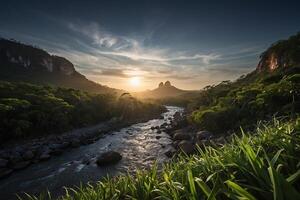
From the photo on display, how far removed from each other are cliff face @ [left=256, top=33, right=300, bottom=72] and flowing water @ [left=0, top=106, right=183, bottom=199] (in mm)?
34446

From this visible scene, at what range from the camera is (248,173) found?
2.26 metres

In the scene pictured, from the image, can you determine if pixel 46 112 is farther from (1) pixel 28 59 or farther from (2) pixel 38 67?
(1) pixel 28 59

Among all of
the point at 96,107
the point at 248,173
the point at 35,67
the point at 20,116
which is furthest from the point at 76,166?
the point at 35,67

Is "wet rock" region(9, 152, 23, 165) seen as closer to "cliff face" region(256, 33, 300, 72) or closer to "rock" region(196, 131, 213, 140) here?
"rock" region(196, 131, 213, 140)

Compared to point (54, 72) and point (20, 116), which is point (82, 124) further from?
point (54, 72)

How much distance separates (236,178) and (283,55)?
58.6 m

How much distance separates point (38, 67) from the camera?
10869 cm

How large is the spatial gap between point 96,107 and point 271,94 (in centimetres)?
2916

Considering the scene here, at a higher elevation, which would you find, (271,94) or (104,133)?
(271,94)

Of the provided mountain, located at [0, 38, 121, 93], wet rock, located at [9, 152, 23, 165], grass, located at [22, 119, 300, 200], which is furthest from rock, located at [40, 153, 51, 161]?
mountain, located at [0, 38, 121, 93]

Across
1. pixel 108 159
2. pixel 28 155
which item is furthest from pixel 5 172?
pixel 108 159

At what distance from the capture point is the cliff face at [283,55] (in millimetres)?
44969

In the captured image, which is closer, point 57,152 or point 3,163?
point 3,163

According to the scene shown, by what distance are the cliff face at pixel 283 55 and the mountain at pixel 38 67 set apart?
55.4 meters
